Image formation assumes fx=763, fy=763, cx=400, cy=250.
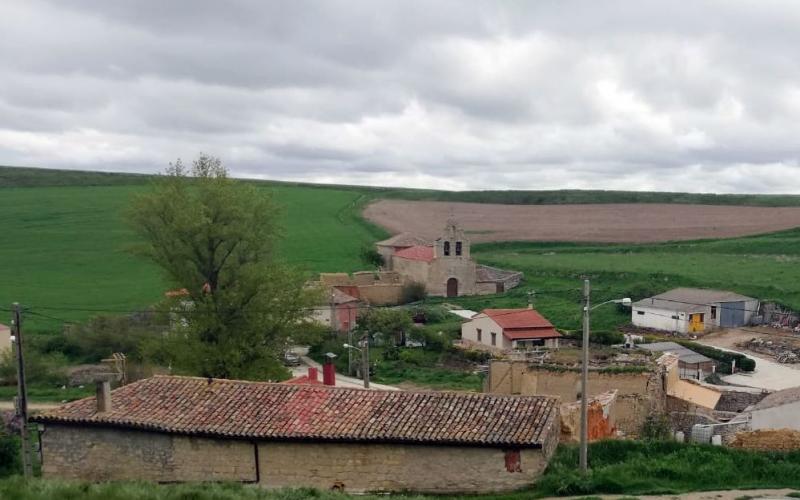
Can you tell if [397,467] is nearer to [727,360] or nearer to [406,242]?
[727,360]

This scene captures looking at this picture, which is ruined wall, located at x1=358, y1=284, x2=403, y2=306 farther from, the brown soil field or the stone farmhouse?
the stone farmhouse

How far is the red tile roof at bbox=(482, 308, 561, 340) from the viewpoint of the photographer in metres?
43.2

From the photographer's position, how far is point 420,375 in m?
39.3

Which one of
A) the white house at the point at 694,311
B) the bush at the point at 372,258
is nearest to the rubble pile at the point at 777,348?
the white house at the point at 694,311

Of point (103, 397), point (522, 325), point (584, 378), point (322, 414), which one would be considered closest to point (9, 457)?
point (103, 397)

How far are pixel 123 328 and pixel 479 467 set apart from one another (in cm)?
3125

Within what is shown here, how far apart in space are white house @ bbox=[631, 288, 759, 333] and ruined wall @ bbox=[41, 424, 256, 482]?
3820 centimetres

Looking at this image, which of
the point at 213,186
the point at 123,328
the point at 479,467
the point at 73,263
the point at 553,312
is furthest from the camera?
the point at 73,263

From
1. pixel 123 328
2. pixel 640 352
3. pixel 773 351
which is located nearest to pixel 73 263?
pixel 123 328

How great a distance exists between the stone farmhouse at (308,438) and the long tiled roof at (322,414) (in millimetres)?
25

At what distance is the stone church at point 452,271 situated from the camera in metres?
64.1

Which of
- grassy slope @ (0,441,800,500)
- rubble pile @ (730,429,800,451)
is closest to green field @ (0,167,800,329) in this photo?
grassy slope @ (0,441,800,500)

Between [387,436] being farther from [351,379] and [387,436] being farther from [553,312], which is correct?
[553,312]

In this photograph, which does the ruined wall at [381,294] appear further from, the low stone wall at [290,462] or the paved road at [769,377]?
the low stone wall at [290,462]
